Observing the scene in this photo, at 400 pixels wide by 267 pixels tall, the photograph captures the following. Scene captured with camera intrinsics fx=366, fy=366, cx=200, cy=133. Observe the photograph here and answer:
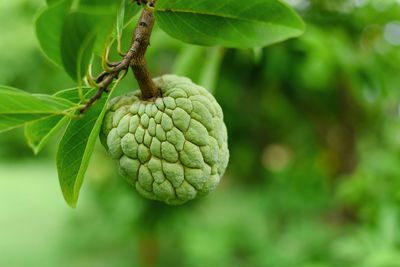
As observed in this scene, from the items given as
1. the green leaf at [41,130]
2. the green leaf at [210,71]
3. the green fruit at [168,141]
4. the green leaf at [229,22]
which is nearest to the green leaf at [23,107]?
the green leaf at [41,130]

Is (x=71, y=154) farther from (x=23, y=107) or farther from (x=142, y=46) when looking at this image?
(x=142, y=46)

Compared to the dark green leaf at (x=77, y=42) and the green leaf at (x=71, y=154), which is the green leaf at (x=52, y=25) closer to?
the dark green leaf at (x=77, y=42)

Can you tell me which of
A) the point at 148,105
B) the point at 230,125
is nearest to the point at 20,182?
the point at 230,125

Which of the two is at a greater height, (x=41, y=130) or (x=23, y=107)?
(x=23, y=107)

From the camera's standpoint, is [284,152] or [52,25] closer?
[52,25]

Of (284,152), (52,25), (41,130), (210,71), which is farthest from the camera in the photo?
(284,152)

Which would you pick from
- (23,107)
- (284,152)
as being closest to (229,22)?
(23,107)

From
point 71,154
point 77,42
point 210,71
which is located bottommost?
point 210,71

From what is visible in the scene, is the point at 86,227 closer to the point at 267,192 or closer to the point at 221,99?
the point at 267,192
